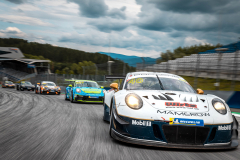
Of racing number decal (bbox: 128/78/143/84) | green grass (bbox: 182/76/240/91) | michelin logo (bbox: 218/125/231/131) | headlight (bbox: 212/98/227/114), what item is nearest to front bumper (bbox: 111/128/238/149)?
michelin logo (bbox: 218/125/231/131)

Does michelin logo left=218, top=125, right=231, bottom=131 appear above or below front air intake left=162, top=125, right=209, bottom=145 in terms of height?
above

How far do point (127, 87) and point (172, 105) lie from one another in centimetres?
145

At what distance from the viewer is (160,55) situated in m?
15.1

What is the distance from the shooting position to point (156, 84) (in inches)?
184

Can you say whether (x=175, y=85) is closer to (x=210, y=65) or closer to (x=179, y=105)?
(x=179, y=105)

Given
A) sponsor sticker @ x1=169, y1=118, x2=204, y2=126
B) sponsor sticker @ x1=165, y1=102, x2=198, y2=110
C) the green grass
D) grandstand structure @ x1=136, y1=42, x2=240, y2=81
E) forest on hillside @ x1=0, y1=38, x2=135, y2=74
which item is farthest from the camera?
forest on hillside @ x1=0, y1=38, x2=135, y2=74

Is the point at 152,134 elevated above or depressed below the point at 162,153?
→ above

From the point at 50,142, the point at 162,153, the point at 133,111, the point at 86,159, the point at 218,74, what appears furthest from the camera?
the point at 218,74

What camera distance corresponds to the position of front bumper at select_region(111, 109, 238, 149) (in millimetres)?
3137

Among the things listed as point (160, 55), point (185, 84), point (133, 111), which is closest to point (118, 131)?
point (133, 111)

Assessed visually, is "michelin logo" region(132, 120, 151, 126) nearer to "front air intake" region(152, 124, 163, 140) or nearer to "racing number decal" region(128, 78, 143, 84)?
"front air intake" region(152, 124, 163, 140)

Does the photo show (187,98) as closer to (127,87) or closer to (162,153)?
(162,153)

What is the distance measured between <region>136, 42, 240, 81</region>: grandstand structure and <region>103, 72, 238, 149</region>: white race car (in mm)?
7752

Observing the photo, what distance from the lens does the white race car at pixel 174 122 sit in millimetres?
3145
